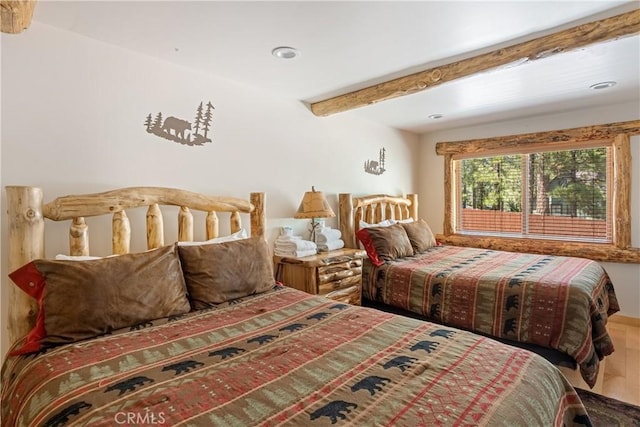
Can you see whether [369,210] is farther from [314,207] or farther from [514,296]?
[514,296]

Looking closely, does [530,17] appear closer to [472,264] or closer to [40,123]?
[472,264]

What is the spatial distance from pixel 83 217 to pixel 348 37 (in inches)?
72.8

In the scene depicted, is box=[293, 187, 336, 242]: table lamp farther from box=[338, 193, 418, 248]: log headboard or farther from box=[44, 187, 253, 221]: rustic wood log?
box=[44, 187, 253, 221]: rustic wood log

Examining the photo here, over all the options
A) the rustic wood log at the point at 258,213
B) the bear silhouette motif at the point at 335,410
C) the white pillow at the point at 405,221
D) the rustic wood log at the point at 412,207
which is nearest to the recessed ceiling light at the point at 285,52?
the rustic wood log at the point at 258,213

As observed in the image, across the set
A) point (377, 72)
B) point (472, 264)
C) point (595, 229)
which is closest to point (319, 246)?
point (472, 264)

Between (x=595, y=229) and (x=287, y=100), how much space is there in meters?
3.61

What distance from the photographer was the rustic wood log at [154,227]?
7.18ft

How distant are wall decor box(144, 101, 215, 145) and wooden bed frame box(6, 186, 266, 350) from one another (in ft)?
1.39

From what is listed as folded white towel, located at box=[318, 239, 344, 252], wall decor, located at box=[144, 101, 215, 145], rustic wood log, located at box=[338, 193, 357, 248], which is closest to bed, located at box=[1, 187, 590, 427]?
wall decor, located at box=[144, 101, 215, 145]

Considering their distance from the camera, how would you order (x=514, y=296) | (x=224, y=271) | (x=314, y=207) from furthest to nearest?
(x=314, y=207) < (x=514, y=296) < (x=224, y=271)

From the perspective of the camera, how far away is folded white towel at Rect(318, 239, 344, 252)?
3271mm

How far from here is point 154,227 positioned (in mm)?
2195

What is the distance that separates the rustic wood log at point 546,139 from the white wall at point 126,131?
2.19m

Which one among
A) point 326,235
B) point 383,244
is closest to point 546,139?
point 383,244
